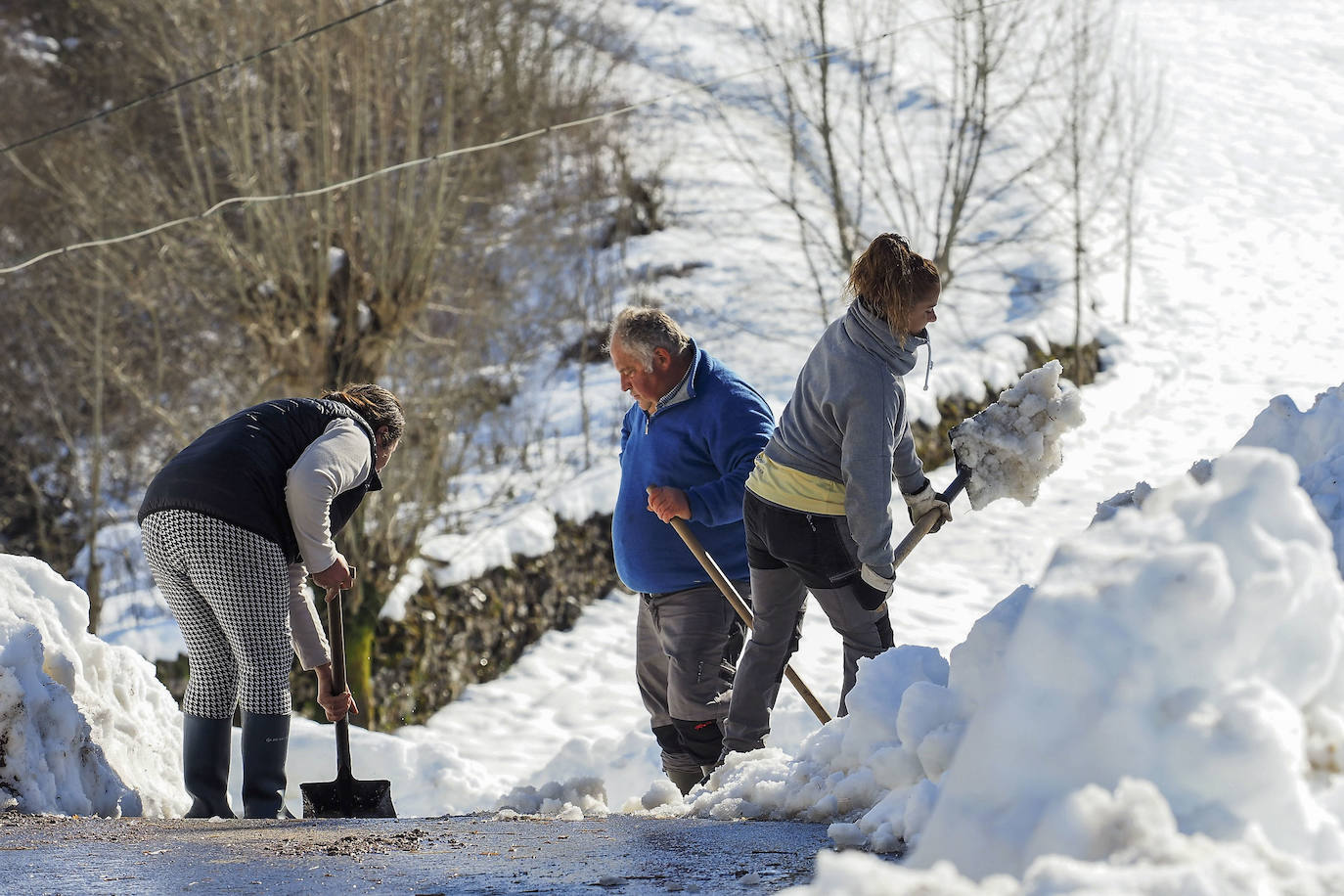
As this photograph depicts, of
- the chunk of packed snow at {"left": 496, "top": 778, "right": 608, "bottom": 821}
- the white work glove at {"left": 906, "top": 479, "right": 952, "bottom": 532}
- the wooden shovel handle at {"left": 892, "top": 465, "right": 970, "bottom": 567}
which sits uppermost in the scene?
the white work glove at {"left": 906, "top": 479, "right": 952, "bottom": 532}

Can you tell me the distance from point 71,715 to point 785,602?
2.25 m

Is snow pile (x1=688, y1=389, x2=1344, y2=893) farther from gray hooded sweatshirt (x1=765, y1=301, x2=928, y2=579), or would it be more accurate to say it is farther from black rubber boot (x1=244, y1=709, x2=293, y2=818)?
black rubber boot (x1=244, y1=709, x2=293, y2=818)

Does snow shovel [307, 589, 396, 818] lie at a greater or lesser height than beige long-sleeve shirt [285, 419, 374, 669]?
lesser

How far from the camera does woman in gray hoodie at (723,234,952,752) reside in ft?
11.3

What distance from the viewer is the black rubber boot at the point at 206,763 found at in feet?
12.5

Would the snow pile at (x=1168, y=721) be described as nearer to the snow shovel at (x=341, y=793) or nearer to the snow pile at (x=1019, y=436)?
the snow pile at (x=1019, y=436)

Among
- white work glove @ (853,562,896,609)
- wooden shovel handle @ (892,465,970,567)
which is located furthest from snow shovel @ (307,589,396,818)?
wooden shovel handle @ (892,465,970,567)

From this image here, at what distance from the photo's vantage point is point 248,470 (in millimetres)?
3686

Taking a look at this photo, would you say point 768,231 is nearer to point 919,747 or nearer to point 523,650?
point 523,650

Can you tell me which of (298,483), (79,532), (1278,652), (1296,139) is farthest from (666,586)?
(1296,139)

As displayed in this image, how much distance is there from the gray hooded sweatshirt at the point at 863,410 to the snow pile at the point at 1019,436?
686 millimetres

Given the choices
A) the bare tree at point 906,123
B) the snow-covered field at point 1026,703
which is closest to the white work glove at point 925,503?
the snow-covered field at point 1026,703

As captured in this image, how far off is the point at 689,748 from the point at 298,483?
1573mm

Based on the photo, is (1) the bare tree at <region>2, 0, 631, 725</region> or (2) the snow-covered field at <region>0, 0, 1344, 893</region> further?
(1) the bare tree at <region>2, 0, 631, 725</region>
